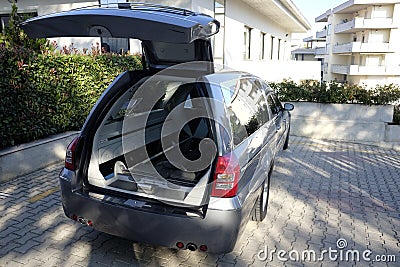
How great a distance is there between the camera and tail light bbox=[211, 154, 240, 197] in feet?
7.90

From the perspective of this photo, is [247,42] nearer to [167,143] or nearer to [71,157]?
[167,143]

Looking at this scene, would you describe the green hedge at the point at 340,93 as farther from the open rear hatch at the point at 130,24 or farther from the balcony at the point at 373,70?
the balcony at the point at 373,70

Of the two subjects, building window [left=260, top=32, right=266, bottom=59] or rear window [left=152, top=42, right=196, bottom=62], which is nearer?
rear window [left=152, top=42, right=196, bottom=62]

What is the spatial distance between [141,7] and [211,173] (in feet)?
5.30

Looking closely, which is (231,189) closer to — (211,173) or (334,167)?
(211,173)

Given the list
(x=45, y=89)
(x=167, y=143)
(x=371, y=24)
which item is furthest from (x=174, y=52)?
(x=371, y=24)

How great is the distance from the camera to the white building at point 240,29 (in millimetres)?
9102

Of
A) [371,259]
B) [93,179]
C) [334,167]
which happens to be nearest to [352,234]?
[371,259]

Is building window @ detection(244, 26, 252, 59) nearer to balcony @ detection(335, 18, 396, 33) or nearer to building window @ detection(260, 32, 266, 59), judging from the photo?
building window @ detection(260, 32, 266, 59)

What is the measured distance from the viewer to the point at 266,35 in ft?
54.5

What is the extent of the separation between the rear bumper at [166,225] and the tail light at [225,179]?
5.3 inches

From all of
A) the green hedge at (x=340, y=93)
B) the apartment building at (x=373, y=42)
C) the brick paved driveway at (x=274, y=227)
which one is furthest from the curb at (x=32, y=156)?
the apartment building at (x=373, y=42)

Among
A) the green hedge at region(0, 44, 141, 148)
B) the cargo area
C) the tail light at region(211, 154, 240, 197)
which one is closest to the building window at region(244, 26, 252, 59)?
the green hedge at region(0, 44, 141, 148)

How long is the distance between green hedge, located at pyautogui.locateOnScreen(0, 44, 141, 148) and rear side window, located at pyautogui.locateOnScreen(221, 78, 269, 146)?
3297 millimetres
